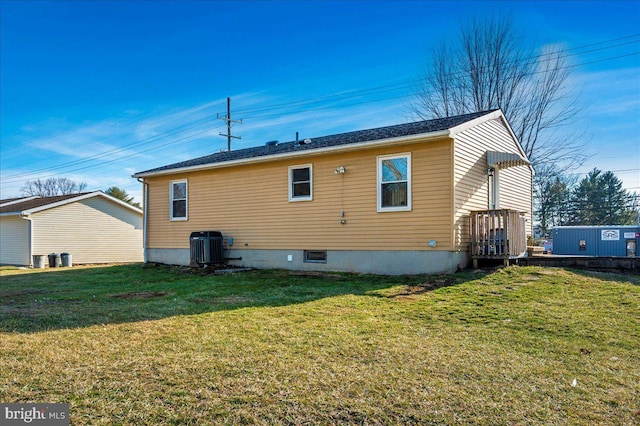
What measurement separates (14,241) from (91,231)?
3141 millimetres

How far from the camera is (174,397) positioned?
10.5ft

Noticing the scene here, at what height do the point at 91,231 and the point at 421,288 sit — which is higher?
the point at 91,231

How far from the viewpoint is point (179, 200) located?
1469cm

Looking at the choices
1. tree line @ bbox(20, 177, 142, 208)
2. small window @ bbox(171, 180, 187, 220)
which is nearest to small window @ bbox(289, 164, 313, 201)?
small window @ bbox(171, 180, 187, 220)

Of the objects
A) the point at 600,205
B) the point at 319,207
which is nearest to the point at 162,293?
the point at 319,207

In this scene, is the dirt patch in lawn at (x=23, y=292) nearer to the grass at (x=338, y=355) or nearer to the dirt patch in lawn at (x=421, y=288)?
the grass at (x=338, y=355)

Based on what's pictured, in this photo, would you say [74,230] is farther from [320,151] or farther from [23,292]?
[320,151]

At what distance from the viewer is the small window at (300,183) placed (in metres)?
11.8

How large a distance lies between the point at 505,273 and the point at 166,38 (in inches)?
462

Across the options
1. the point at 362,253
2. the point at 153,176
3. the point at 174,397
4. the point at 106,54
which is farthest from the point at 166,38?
the point at 174,397

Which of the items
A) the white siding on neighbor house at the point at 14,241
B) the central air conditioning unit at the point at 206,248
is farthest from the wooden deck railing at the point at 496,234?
the white siding on neighbor house at the point at 14,241

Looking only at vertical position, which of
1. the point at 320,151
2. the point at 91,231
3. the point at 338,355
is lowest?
the point at 338,355

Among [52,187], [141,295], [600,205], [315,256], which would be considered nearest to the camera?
[141,295]

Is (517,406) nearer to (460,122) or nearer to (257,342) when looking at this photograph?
(257,342)
